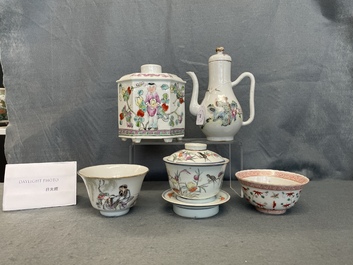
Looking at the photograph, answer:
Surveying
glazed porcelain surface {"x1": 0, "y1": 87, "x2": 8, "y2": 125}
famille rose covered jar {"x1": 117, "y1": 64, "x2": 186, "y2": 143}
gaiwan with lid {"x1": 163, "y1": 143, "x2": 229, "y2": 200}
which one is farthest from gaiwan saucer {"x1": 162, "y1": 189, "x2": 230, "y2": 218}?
glazed porcelain surface {"x1": 0, "y1": 87, "x2": 8, "y2": 125}

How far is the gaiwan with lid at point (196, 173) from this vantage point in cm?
65

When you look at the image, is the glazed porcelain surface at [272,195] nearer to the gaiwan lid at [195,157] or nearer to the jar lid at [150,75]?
the gaiwan lid at [195,157]

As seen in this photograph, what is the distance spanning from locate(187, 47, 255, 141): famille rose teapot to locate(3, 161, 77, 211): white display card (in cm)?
40

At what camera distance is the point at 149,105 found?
2.56 ft

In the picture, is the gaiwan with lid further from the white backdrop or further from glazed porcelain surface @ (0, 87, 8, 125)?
glazed porcelain surface @ (0, 87, 8, 125)

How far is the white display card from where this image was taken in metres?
0.72

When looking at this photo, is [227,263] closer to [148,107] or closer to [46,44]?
[148,107]

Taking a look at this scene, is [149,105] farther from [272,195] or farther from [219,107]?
→ [272,195]

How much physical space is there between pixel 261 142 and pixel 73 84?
2.42ft

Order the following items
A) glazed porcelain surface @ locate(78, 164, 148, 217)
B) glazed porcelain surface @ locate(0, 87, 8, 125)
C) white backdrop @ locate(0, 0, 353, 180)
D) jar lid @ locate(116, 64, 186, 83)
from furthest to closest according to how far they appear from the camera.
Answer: glazed porcelain surface @ locate(0, 87, 8, 125)
white backdrop @ locate(0, 0, 353, 180)
jar lid @ locate(116, 64, 186, 83)
glazed porcelain surface @ locate(78, 164, 148, 217)

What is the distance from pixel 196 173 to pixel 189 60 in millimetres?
509

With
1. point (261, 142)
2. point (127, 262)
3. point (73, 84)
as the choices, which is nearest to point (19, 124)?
point (73, 84)

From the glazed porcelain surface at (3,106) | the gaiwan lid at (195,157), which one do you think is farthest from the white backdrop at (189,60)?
the gaiwan lid at (195,157)

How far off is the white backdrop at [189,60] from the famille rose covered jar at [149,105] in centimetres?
22
